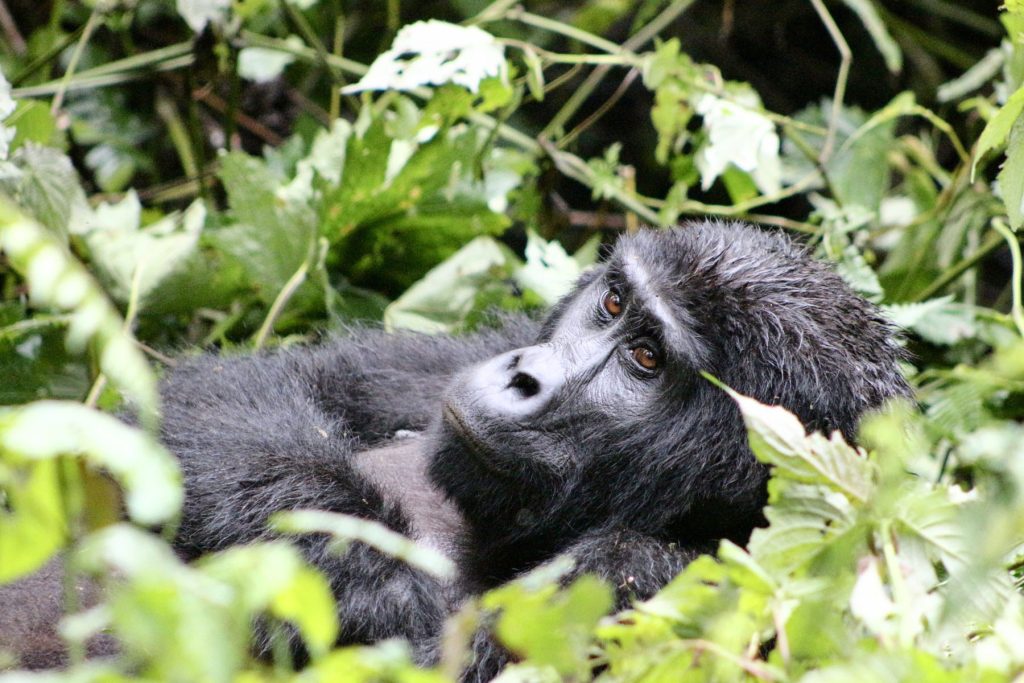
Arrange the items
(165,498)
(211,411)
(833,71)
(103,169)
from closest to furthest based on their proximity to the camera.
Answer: (165,498) < (211,411) < (103,169) < (833,71)

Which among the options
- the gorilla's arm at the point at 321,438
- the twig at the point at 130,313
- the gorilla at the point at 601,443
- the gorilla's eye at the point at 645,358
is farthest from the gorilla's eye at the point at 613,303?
the twig at the point at 130,313

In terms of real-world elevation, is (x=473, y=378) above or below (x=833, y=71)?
above

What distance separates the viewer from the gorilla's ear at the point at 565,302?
3074 millimetres

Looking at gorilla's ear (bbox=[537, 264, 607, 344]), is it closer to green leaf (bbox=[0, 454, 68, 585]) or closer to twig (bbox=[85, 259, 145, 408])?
twig (bbox=[85, 259, 145, 408])

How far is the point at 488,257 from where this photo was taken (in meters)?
3.85

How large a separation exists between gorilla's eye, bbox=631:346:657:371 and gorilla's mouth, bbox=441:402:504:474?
0.44 meters

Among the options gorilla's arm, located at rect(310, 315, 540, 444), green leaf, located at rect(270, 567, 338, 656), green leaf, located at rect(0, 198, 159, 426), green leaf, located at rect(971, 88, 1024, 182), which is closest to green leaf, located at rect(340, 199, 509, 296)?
gorilla's arm, located at rect(310, 315, 540, 444)

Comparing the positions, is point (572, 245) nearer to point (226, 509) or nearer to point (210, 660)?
point (226, 509)

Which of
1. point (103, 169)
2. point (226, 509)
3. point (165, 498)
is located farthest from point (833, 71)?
point (165, 498)

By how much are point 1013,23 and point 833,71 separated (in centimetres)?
426

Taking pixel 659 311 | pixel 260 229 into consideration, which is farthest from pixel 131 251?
pixel 659 311

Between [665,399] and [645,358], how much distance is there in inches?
4.9

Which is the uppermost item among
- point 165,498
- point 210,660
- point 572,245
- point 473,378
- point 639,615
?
point 165,498

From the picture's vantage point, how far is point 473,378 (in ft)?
8.84
